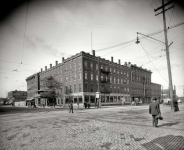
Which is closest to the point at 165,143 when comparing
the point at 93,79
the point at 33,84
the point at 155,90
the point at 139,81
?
the point at 93,79

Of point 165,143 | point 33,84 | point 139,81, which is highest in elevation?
point 139,81

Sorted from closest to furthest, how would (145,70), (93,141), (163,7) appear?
(93,141)
(163,7)
(145,70)

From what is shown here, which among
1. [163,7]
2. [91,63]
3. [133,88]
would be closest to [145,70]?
[133,88]

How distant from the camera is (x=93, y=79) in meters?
39.7

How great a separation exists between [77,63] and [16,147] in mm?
34109

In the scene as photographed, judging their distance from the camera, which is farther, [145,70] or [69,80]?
[145,70]

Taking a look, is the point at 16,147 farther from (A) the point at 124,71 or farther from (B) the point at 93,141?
(A) the point at 124,71

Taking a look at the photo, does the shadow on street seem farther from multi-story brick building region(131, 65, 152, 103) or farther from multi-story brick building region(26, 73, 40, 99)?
multi-story brick building region(26, 73, 40, 99)

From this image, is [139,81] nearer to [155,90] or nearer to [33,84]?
[155,90]

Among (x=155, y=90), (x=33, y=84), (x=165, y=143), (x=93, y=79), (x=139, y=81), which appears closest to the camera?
Result: (x=165, y=143)

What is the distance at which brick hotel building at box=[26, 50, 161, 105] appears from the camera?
123 feet

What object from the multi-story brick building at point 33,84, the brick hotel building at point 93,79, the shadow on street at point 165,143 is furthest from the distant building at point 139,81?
the shadow on street at point 165,143

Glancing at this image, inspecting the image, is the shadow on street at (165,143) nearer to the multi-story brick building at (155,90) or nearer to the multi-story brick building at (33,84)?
the multi-story brick building at (33,84)

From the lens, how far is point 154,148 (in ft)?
15.0
